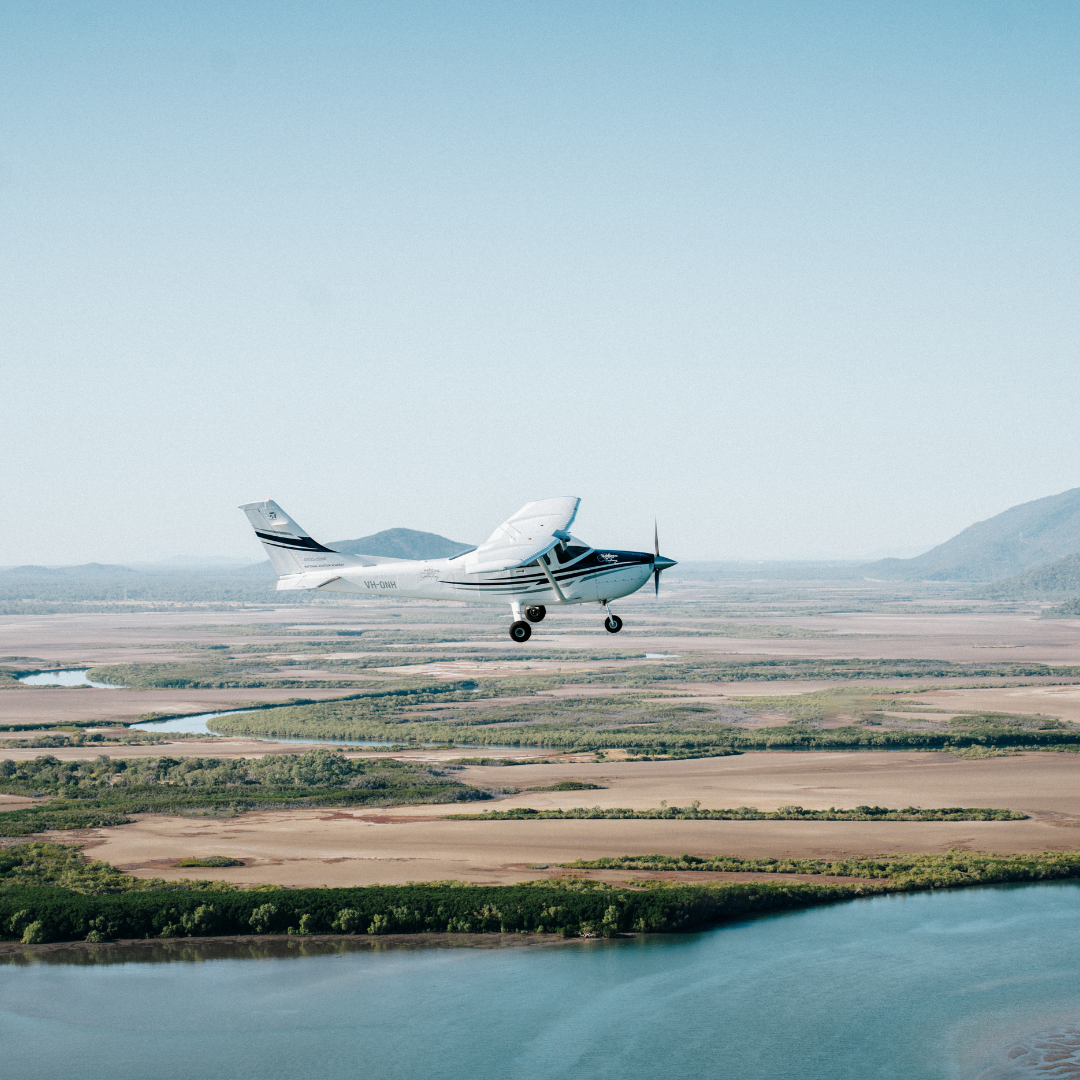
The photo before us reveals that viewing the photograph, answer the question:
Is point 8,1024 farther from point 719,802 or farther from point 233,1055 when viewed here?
point 719,802

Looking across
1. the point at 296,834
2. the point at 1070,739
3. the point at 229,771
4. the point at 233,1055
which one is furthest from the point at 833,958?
the point at 1070,739

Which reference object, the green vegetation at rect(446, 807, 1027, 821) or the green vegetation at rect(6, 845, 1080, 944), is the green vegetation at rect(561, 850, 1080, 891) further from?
the green vegetation at rect(446, 807, 1027, 821)

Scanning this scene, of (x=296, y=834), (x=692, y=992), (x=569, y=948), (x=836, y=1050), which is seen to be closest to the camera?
(x=836, y=1050)

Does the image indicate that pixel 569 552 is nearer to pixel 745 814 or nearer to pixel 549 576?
pixel 549 576

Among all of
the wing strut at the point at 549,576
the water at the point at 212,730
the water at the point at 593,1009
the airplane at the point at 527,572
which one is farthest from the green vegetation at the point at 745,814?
the wing strut at the point at 549,576

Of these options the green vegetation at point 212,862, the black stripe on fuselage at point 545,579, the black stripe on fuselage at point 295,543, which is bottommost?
the green vegetation at point 212,862

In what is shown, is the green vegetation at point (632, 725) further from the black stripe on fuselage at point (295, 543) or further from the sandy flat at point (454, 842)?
the black stripe on fuselage at point (295, 543)
